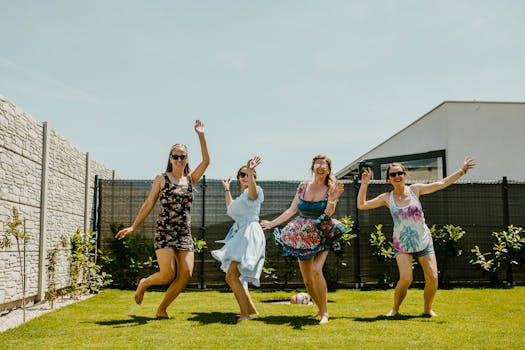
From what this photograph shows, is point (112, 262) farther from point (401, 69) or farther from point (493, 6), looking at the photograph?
point (493, 6)

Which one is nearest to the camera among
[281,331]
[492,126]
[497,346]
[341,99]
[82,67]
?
[497,346]

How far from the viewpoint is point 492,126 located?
1658 centimetres

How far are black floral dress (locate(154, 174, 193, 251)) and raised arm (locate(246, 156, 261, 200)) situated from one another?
0.68 metres

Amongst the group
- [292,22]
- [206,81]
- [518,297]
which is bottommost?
[518,297]

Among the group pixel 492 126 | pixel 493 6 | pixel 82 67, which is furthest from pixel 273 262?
pixel 492 126

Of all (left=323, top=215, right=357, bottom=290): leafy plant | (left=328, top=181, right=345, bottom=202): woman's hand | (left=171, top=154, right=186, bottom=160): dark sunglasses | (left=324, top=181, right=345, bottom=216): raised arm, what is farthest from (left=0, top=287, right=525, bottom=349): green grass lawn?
(left=323, top=215, right=357, bottom=290): leafy plant

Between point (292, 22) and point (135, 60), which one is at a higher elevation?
point (292, 22)

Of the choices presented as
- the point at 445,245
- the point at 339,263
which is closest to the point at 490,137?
the point at 445,245

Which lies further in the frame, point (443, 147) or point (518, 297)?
point (443, 147)

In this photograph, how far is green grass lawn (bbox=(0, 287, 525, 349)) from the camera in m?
4.71

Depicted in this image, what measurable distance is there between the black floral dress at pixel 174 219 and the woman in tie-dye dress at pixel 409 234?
199 cm

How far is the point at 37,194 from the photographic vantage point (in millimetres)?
7965

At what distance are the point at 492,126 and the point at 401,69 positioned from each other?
27.5ft

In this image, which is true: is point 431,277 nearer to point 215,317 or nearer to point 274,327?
point 274,327
